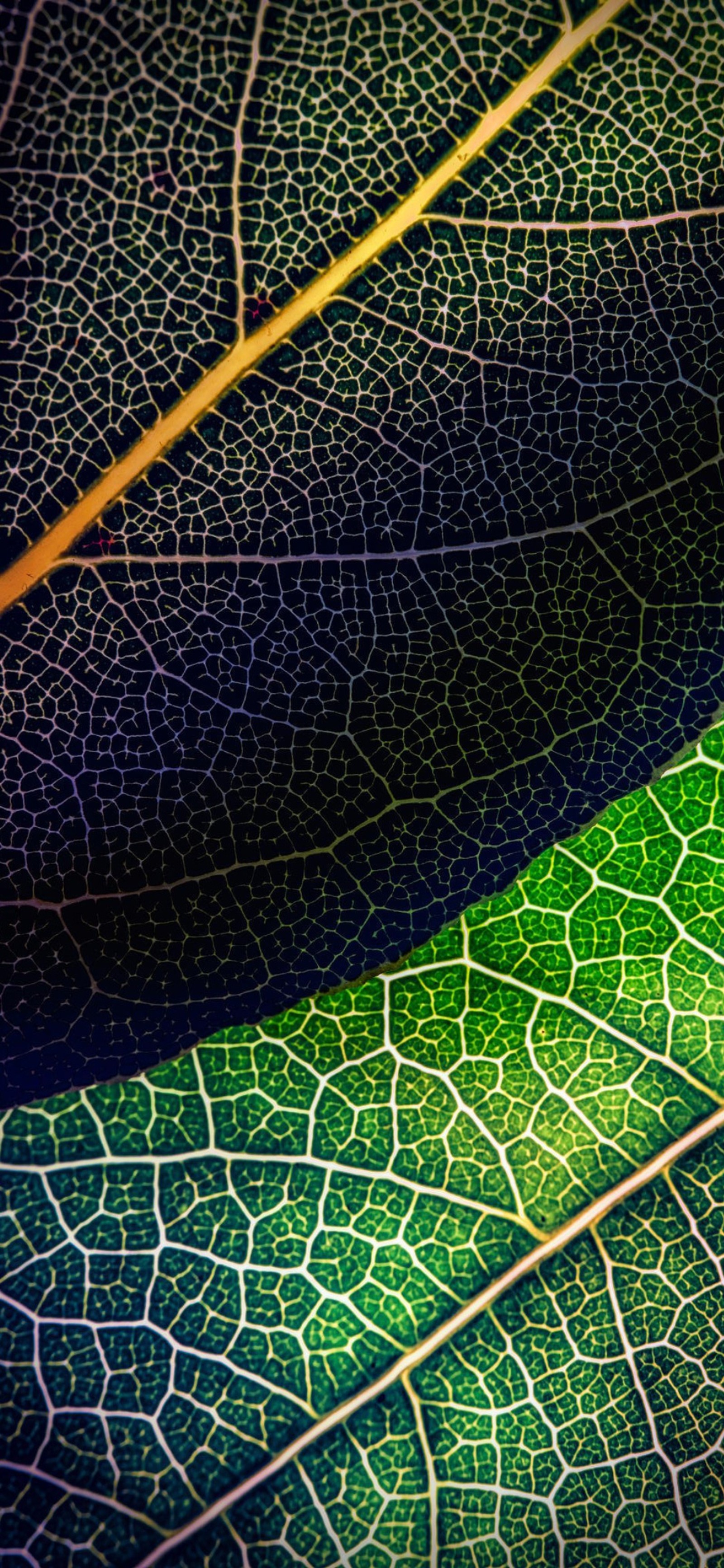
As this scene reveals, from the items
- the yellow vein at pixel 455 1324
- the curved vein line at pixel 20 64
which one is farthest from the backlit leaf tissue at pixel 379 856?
the curved vein line at pixel 20 64

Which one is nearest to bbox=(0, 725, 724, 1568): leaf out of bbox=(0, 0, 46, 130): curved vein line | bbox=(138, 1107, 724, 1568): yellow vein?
bbox=(138, 1107, 724, 1568): yellow vein

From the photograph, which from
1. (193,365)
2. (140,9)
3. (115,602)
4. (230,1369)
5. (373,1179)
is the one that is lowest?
(230,1369)

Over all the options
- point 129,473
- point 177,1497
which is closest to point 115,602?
point 129,473

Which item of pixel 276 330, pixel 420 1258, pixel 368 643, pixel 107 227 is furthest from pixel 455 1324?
pixel 107 227

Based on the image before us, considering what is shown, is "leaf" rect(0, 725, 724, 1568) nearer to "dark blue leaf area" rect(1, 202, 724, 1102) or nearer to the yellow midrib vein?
"dark blue leaf area" rect(1, 202, 724, 1102)

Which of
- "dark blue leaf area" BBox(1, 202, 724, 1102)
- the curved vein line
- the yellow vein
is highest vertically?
the curved vein line

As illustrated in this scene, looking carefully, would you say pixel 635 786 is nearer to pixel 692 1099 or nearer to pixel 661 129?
pixel 692 1099

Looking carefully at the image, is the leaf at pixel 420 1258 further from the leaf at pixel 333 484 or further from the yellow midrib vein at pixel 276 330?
the yellow midrib vein at pixel 276 330
